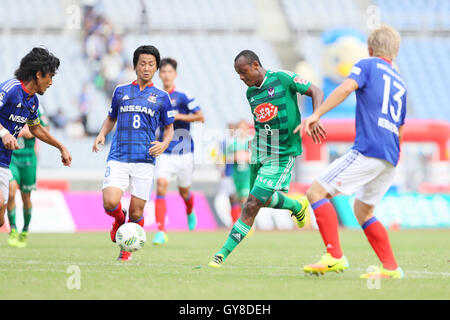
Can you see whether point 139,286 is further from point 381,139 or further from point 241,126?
point 241,126

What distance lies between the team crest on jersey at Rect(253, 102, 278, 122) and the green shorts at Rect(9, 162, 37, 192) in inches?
206

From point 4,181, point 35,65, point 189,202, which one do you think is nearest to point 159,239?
point 189,202

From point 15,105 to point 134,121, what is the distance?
4.66 ft

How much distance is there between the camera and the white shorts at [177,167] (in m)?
12.3

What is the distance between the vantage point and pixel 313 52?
3494cm

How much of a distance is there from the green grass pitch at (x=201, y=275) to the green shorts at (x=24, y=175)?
1.41 m

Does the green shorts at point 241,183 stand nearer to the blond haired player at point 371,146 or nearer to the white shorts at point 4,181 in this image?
the white shorts at point 4,181

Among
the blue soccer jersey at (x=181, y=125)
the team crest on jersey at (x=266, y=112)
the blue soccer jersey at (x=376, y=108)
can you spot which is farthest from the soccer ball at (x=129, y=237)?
the blue soccer jersey at (x=181, y=125)

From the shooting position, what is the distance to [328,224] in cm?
689

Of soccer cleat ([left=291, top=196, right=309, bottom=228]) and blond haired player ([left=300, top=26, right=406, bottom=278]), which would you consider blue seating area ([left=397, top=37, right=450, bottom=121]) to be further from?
blond haired player ([left=300, top=26, right=406, bottom=278])

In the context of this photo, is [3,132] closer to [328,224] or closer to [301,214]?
[328,224]

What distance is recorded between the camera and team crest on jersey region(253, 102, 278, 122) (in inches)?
314

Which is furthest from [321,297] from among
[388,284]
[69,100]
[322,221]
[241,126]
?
[69,100]
